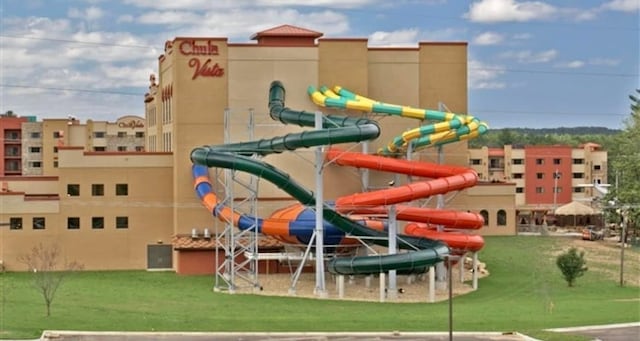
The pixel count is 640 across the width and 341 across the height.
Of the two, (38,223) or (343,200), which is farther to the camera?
(38,223)

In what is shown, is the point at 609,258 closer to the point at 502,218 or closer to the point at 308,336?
the point at 502,218

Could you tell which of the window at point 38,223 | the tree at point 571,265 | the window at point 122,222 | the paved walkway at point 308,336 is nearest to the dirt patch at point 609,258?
the tree at point 571,265

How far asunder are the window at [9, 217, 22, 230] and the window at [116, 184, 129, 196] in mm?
5888

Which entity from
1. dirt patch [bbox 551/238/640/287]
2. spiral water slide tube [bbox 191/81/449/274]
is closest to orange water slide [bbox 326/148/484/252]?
spiral water slide tube [bbox 191/81/449/274]

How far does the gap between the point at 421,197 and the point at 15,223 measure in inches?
1006

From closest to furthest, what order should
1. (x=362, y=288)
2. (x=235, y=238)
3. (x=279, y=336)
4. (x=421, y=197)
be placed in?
(x=279, y=336), (x=421, y=197), (x=362, y=288), (x=235, y=238)

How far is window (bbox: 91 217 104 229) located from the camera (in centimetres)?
6894

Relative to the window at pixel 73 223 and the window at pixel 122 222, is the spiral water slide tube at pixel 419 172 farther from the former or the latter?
the window at pixel 73 223

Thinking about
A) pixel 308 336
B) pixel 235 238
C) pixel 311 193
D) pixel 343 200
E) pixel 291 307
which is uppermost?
pixel 311 193

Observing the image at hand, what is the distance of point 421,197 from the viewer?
184ft

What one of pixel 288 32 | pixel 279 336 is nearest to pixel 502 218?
pixel 288 32

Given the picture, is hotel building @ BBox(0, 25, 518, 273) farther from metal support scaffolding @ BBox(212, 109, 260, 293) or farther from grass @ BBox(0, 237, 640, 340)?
grass @ BBox(0, 237, 640, 340)

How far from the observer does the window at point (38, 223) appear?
223 feet

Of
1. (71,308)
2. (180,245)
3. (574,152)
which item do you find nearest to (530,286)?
(180,245)
